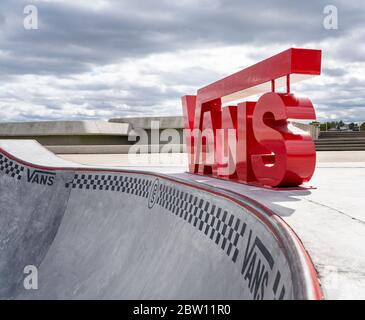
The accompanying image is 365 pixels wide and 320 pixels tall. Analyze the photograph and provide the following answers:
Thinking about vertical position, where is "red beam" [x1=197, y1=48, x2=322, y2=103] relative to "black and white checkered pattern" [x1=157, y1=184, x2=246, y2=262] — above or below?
above

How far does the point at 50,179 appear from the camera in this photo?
10.8 m

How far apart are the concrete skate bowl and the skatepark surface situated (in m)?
0.02

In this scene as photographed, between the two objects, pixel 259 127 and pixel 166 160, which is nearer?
pixel 259 127

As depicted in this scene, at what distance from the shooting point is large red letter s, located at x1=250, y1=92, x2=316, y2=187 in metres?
6.48

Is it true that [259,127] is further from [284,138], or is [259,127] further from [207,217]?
[207,217]

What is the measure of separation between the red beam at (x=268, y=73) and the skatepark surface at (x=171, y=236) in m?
2.04

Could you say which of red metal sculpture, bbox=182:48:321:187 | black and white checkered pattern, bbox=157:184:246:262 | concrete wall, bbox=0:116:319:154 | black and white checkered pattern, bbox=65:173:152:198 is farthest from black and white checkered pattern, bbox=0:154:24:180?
concrete wall, bbox=0:116:319:154

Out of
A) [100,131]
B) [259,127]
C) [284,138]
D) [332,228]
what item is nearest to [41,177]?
[259,127]

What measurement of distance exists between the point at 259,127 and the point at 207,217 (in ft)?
8.39

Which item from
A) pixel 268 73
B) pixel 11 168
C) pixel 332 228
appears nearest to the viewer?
pixel 332 228

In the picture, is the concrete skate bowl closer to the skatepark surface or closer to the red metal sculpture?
the skatepark surface

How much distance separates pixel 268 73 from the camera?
6.86 meters

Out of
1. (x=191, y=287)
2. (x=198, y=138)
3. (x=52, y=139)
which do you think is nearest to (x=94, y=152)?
(x=52, y=139)

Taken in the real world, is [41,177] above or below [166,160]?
below
